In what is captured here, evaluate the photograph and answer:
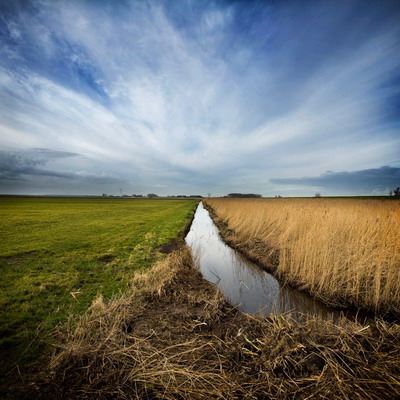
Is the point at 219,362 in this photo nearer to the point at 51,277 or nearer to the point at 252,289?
the point at 252,289

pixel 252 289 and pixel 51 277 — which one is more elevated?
pixel 51 277

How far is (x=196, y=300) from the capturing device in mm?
4887

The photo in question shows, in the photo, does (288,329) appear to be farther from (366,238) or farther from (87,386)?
(366,238)

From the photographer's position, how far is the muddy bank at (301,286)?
474 cm

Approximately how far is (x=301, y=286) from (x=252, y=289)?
150cm

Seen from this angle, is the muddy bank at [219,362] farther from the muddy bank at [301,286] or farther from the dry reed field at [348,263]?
the dry reed field at [348,263]

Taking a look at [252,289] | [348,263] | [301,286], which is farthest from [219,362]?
[348,263]

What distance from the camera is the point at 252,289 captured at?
6340mm

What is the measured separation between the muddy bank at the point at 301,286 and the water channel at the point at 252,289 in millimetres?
198

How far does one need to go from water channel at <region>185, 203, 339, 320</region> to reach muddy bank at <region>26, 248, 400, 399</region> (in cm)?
91

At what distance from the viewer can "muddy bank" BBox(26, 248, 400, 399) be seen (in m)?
2.34

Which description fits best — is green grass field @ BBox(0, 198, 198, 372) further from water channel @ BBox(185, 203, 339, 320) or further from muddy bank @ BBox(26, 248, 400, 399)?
water channel @ BBox(185, 203, 339, 320)

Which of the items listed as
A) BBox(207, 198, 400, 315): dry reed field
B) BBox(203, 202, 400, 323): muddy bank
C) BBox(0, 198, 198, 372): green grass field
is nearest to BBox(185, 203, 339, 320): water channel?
BBox(203, 202, 400, 323): muddy bank

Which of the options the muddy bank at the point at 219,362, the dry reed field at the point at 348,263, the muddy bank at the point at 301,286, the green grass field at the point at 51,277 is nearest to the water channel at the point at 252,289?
the muddy bank at the point at 301,286
